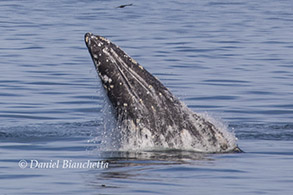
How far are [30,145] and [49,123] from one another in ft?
7.24

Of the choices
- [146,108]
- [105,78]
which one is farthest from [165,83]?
[105,78]

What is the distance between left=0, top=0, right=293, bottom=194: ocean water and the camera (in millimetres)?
12578

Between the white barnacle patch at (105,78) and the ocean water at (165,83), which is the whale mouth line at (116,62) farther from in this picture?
the ocean water at (165,83)

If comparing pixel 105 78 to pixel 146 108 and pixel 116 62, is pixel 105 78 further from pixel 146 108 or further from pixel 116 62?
pixel 146 108

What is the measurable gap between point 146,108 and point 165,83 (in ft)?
30.5

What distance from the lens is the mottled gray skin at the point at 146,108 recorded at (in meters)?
14.0

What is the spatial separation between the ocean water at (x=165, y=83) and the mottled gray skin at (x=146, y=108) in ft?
0.85

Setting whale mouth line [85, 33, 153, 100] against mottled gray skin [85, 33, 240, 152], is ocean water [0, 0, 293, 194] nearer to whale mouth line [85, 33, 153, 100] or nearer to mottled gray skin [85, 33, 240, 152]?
mottled gray skin [85, 33, 240, 152]

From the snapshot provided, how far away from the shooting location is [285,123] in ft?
58.3

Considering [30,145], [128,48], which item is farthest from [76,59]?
[30,145]

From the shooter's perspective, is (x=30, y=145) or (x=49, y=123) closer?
(x=30, y=145)

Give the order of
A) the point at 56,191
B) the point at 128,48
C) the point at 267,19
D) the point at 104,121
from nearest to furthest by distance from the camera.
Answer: the point at 56,191, the point at 104,121, the point at 128,48, the point at 267,19

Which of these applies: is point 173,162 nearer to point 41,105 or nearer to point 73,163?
point 73,163

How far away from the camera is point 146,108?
14102 millimetres
